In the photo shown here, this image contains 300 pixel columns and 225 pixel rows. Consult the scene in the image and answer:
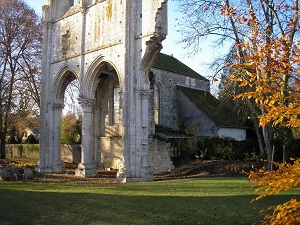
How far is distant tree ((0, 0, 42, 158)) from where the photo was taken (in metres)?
24.2

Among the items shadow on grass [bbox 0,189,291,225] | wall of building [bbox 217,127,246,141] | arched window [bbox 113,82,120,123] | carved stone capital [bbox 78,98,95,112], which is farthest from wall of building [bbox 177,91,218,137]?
shadow on grass [bbox 0,189,291,225]

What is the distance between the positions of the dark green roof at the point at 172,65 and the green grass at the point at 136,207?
1915 cm

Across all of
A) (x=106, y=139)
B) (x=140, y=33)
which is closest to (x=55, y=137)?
(x=106, y=139)

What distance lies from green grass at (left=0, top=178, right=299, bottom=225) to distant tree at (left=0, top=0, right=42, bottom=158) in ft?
50.1

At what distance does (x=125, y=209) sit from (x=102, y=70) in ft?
40.3

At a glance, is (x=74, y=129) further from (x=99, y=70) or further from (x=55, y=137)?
(x=99, y=70)

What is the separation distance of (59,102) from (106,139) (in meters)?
4.23

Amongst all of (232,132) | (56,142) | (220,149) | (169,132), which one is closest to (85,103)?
(56,142)

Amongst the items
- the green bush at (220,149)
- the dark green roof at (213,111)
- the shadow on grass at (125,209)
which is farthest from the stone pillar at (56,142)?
the dark green roof at (213,111)

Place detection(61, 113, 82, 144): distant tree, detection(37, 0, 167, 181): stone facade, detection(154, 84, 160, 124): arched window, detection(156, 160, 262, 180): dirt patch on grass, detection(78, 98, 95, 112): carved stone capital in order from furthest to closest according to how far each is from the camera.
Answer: detection(61, 113, 82, 144): distant tree < detection(154, 84, 160, 124): arched window < detection(78, 98, 95, 112): carved stone capital < detection(156, 160, 262, 180): dirt patch on grass < detection(37, 0, 167, 181): stone facade

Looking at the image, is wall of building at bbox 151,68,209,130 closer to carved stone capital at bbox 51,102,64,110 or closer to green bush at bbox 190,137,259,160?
green bush at bbox 190,137,259,160

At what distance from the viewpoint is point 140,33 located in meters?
15.7

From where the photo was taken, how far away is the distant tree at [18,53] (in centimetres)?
2422

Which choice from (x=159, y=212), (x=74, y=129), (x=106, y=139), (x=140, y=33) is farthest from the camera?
(x=74, y=129)
